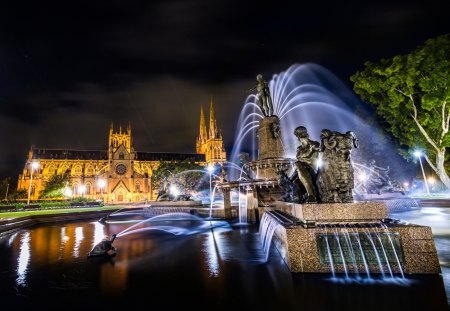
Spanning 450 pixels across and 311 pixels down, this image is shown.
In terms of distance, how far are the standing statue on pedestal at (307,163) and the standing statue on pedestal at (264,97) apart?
8.34 m

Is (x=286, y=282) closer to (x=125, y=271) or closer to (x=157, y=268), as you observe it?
(x=157, y=268)

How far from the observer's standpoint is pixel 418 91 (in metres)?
21.7

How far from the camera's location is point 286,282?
15.9ft

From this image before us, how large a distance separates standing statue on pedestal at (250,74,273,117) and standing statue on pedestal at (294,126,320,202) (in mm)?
8337

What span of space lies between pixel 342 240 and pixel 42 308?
5.82m

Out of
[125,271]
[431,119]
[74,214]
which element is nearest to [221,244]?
[125,271]

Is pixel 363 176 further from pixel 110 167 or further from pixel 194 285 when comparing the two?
pixel 110 167

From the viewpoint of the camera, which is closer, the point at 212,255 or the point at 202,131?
the point at 212,255

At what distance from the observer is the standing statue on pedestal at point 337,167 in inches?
253

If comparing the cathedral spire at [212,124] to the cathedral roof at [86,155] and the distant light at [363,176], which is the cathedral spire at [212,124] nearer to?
the cathedral roof at [86,155]

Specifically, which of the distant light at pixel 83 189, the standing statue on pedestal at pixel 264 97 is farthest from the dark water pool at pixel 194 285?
the distant light at pixel 83 189

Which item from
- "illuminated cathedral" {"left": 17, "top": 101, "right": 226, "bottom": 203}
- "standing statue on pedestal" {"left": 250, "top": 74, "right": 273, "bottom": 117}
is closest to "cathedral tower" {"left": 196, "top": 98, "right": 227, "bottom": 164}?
"illuminated cathedral" {"left": 17, "top": 101, "right": 226, "bottom": 203}

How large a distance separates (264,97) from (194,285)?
547 inches

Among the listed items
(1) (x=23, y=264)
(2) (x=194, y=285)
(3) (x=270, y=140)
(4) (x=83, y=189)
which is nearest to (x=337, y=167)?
(2) (x=194, y=285)
